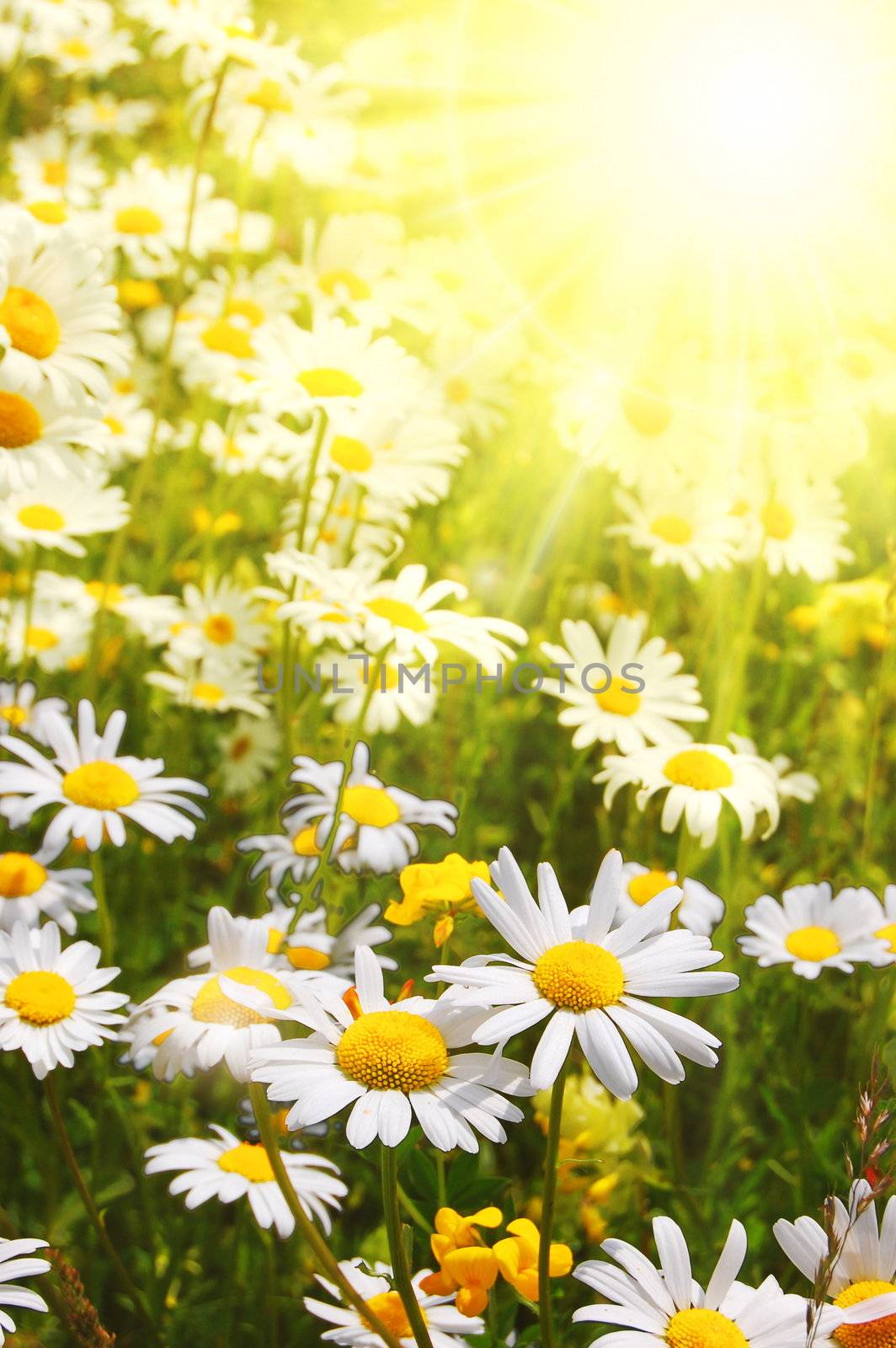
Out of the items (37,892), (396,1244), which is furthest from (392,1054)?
(37,892)

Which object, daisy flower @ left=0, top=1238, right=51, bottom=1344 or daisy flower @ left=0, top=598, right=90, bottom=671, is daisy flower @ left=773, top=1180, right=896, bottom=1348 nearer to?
daisy flower @ left=0, top=1238, right=51, bottom=1344

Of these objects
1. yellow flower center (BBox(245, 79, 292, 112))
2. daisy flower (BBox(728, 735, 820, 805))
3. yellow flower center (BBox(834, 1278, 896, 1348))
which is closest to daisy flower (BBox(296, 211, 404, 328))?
yellow flower center (BBox(245, 79, 292, 112))

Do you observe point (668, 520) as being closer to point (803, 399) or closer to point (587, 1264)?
point (803, 399)

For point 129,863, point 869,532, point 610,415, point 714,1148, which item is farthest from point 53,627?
point 869,532

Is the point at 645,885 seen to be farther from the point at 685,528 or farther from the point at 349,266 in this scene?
the point at 349,266

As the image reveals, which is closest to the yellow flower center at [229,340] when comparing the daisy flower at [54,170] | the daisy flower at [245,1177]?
the daisy flower at [54,170]

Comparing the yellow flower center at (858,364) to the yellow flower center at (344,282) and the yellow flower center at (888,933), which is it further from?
the yellow flower center at (888,933)
